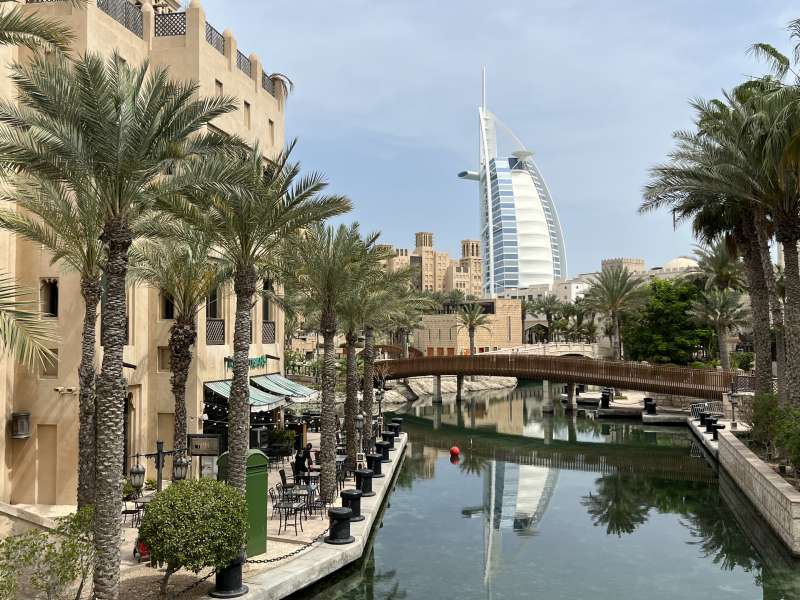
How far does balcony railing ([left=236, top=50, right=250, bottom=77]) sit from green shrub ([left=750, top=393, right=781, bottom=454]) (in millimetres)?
20986

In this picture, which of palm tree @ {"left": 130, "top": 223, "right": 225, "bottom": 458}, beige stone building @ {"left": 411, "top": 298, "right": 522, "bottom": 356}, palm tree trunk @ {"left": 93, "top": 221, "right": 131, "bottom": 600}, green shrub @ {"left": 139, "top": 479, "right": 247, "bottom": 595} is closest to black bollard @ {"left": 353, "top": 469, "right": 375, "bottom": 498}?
palm tree @ {"left": 130, "top": 223, "right": 225, "bottom": 458}

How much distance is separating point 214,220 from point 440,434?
29.6 metres

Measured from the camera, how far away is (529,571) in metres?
15.5

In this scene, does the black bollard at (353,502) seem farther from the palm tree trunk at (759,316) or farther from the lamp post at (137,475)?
the palm tree trunk at (759,316)

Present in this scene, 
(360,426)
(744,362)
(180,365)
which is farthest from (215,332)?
(744,362)

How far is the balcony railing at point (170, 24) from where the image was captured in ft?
76.3

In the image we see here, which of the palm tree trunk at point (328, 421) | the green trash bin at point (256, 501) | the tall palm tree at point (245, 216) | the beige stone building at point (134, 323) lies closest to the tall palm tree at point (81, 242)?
the tall palm tree at point (245, 216)

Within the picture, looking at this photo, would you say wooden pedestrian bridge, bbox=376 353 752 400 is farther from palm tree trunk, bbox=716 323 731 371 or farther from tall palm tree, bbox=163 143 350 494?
tall palm tree, bbox=163 143 350 494

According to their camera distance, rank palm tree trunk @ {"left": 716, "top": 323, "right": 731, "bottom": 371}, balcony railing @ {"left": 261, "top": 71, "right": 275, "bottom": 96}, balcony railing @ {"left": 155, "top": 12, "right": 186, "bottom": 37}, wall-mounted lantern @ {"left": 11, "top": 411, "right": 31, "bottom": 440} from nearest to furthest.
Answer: wall-mounted lantern @ {"left": 11, "top": 411, "right": 31, "bottom": 440} < balcony railing @ {"left": 155, "top": 12, "right": 186, "bottom": 37} < balcony railing @ {"left": 261, "top": 71, "right": 275, "bottom": 96} < palm tree trunk @ {"left": 716, "top": 323, "right": 731, "bottom": 371}

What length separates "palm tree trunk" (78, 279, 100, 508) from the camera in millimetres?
15422

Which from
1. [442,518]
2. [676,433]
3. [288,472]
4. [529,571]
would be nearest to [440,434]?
[676,433]

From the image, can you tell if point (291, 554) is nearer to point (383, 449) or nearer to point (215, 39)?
point (383, 449)

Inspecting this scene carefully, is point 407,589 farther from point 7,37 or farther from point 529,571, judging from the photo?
point 7,37

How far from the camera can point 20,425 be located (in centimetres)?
1881
